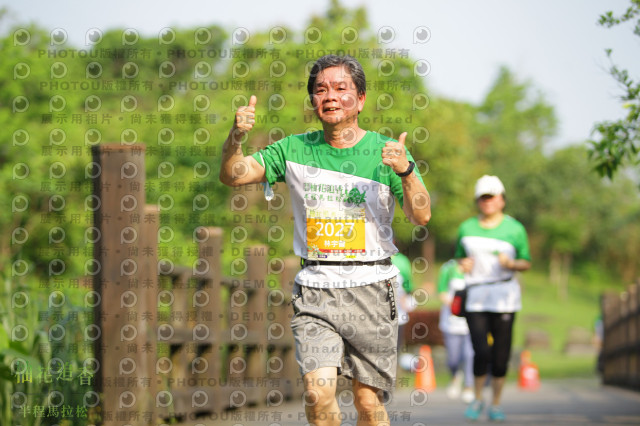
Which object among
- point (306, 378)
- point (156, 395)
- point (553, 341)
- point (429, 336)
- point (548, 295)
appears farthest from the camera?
point (548, 295)

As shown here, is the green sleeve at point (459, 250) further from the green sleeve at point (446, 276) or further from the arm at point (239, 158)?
the arm at point (239, 158)

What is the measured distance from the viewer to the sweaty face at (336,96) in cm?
454

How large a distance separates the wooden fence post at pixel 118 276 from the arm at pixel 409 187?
215 centimetres

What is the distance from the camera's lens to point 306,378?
4.51m

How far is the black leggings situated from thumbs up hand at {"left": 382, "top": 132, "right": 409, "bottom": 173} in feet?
13.9

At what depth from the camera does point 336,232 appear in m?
4.58

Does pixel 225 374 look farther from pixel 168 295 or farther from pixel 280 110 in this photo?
pixel 280 110

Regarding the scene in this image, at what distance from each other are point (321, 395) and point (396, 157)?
1133 millimetres

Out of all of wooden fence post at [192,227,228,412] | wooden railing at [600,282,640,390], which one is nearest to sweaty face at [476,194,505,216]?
wooden fence post at [192,227,228,412]

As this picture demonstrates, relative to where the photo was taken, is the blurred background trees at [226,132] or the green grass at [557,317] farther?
the green grass at [557,317]

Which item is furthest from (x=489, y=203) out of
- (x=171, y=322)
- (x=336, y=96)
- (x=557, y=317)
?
(x=557, y=317)

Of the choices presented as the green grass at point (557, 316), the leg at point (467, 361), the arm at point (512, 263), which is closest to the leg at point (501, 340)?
the arm at point (512, 263)

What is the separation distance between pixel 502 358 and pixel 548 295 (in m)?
47.6

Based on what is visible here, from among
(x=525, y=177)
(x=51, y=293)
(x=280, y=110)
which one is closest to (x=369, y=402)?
(x=51, y=293)
